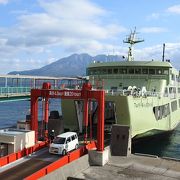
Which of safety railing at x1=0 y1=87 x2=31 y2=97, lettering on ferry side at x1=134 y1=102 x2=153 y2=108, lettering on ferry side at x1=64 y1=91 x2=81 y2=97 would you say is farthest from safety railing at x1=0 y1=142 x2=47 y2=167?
safety railing at x1=0 y1=87 x2=31 y2=97

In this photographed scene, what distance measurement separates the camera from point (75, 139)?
85.6 feet

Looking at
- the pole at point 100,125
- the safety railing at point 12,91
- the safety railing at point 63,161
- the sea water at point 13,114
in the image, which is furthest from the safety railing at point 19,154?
the sea water at point 13,114

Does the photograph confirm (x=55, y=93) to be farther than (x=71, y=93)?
Yes

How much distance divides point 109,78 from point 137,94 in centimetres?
707

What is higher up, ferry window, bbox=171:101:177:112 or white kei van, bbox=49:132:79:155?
ferry window, bbox=171:101:177:112

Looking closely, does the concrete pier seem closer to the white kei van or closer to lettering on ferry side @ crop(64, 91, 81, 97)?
the white kei van

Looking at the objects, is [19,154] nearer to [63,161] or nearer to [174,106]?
[63,161]

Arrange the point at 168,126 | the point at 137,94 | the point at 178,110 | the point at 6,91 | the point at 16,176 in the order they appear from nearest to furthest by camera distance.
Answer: the point at 16,176 → the point at 137,94 → the point at 6,91 → the point at 168,126 → the point at 178,110

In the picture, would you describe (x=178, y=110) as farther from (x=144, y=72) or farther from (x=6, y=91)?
(x=6, y=91)

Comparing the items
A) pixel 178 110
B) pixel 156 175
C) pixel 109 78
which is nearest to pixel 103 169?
pixel 156 175

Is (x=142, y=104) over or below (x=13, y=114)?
over

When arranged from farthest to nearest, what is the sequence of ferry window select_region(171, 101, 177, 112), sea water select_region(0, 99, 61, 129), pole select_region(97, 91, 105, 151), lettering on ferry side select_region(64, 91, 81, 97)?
sea water select_region(0, 99, 61, 129) < ferry window select_region(171, 101, 177, 112) < lettering on ferry side select_region(64, 91, 81, 97) < pole select_region(97, 91, 105, 151)

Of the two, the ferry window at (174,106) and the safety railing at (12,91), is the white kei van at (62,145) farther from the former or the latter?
the ferry window at (174,106)

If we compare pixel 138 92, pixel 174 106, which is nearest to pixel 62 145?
pixel 138 92
